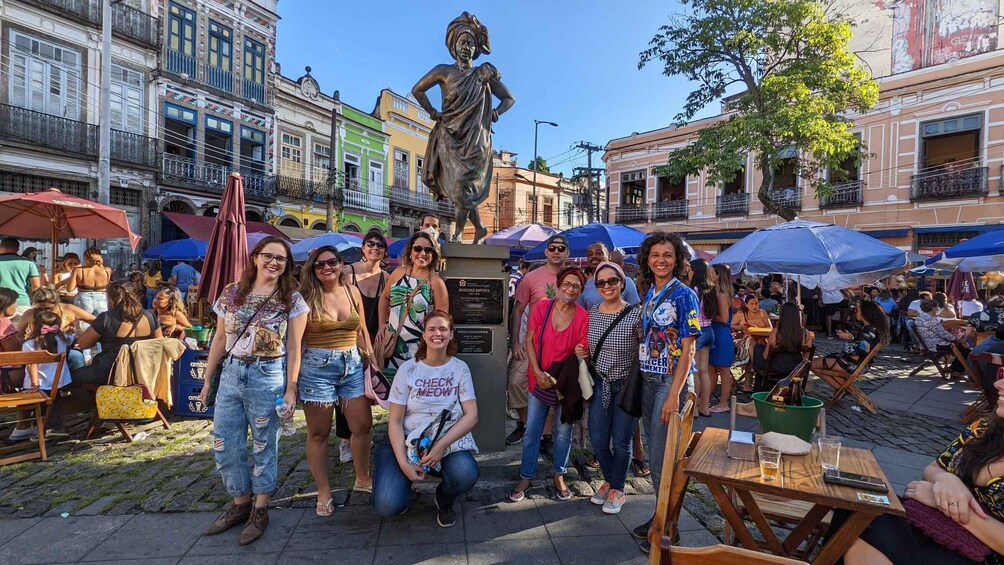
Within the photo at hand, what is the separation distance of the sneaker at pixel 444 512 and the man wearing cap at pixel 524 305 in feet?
4.88

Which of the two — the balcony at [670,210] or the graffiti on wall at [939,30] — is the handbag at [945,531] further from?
the balcony at [670,210]

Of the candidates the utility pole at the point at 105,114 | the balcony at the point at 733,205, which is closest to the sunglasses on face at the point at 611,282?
the utility pole at the point at 105,114

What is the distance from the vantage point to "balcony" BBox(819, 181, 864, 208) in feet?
59.7

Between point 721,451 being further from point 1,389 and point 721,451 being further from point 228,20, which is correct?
point 228,20

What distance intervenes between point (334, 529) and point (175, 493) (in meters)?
1.39

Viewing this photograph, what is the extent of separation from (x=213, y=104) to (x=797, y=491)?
68.3ft

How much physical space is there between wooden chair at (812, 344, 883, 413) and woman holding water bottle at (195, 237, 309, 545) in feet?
19.8

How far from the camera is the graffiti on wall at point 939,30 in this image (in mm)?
15898

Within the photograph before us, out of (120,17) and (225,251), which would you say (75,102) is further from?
(225,251)

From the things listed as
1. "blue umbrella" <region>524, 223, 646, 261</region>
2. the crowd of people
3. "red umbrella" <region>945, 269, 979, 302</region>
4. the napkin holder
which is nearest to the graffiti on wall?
"red umbrella" <region>945, 269, 979, 302</region>

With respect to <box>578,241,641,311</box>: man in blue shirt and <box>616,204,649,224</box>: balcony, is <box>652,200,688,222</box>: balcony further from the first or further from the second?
<box>578,241,641,311</box>: man in blue shirt

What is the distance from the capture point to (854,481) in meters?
2.06

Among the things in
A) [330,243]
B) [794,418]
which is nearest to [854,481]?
[794,418]

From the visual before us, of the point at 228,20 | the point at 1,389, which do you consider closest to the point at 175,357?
the point at 1,389
